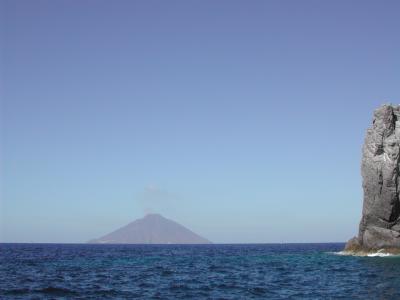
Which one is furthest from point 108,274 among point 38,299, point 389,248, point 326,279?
point 389,248

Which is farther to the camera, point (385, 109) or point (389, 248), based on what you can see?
point (385, 109)

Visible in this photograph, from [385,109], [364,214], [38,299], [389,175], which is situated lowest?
[38,299]

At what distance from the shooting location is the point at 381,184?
76.4 meters

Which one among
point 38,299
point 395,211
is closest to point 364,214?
point 395,211

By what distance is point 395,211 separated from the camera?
75.1m

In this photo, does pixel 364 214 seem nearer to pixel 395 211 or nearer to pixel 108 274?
pixel 395 211

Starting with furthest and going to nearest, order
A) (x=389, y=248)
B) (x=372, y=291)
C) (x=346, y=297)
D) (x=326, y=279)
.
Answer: (x=389, y=248) < (x=326, y=279) < (x=372, y=291) < (x=346, y=297)

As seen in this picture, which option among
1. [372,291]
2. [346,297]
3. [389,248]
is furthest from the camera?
[389,248]

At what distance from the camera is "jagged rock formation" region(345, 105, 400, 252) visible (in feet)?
246

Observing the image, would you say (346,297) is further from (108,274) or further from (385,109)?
(385,109)

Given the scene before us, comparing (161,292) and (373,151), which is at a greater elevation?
(373,151)

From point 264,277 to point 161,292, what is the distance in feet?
46.4

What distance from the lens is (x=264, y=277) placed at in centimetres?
4766

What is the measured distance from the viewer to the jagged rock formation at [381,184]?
7500cm
